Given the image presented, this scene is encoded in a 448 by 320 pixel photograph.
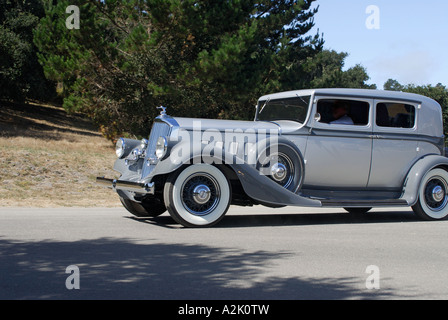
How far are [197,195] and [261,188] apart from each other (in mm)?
956

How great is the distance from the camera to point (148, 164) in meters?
7.99

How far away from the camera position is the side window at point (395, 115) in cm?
898

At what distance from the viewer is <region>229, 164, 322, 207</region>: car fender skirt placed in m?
7.63

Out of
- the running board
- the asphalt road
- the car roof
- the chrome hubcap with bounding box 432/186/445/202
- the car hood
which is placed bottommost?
the asphalt road

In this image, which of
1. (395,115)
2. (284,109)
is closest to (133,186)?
(284,109)

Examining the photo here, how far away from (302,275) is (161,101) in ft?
62.8

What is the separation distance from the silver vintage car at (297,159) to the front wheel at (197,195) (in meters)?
0.01

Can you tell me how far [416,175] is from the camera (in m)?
8.91

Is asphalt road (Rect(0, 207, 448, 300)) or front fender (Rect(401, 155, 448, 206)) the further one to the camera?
front fender (Rect(401, 155, 448, 206))

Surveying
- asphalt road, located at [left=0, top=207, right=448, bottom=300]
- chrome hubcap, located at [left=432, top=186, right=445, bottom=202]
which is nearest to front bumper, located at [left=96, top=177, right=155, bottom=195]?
asphalt road, located at [left=0, top=207, right=448, bottom=300]

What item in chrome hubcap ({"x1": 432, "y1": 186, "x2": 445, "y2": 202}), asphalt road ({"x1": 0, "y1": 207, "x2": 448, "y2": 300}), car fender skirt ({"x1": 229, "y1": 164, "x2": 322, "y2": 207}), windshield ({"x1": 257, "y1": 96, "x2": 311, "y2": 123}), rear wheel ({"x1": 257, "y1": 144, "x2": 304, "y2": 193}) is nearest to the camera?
asphalt road ({"x1": 0, "y1": 207, "x2": 448, "y2": 300})

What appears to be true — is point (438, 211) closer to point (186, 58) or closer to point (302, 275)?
point (302, 275)

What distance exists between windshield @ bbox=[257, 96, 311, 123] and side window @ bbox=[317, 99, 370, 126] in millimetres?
369

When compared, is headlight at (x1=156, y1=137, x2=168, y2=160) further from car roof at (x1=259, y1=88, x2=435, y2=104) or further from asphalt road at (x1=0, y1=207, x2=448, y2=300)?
car roof at (x1=259, y1=88, x2=435, y2=104)
